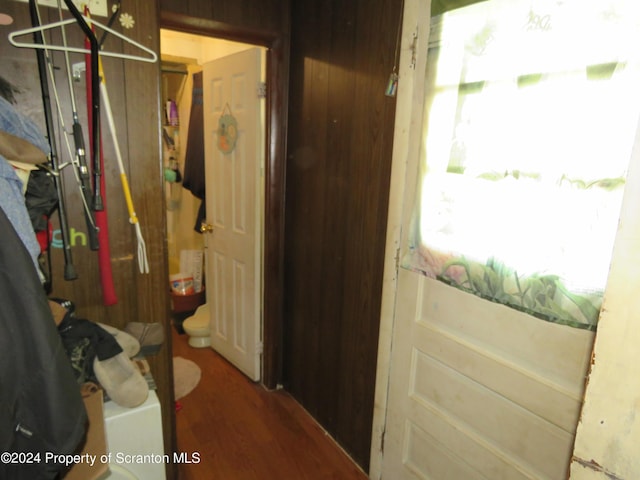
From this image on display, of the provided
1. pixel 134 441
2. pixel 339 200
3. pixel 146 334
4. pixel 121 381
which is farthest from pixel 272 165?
pixel 134 441

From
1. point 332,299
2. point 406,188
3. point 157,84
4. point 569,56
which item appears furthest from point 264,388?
point 569,56

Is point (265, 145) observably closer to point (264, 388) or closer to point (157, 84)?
point (157, 84)

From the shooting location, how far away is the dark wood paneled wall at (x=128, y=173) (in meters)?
1.18

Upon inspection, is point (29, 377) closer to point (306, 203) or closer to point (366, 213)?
point (366, 213)

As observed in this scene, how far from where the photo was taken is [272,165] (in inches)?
87.5

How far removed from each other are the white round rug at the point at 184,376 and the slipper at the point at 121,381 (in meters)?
1.26

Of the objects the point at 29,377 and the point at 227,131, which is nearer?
the point at 29,377

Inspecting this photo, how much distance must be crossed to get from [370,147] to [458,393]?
40.4 inches

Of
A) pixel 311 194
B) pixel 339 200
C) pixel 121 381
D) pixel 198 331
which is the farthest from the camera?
pixel 198 331

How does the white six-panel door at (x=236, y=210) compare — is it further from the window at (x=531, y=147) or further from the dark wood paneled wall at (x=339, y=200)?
the window at (x=531, y=147)

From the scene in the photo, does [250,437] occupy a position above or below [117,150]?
below

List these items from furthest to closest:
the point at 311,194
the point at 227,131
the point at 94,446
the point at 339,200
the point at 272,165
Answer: the point at 227,131 < the point at 272,165 < the point at 311,194 < the point at 339,200 < the point at 94,446

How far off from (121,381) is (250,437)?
115cm

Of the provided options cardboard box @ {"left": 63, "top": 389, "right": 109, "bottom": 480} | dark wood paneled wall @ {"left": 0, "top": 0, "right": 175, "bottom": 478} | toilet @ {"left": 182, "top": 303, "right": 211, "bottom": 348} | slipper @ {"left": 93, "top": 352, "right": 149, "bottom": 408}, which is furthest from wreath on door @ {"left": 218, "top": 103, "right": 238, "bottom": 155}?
cardboard box @ {"left": 63, "top": 389, "right": 109, "bottom": 480}
